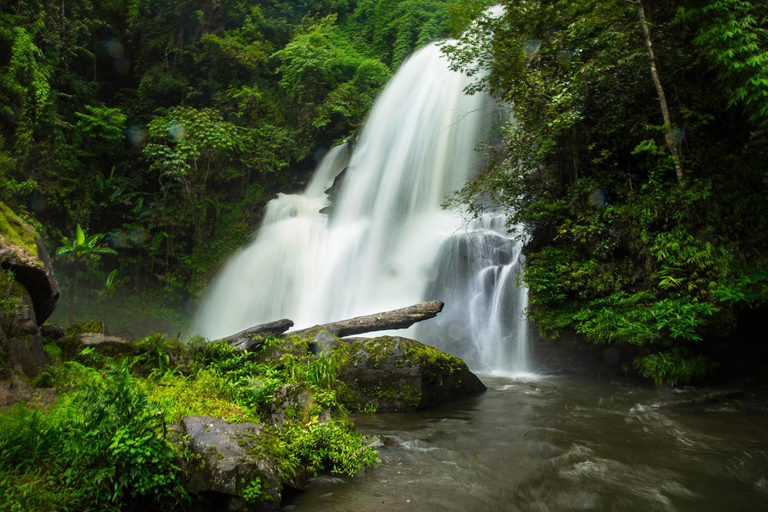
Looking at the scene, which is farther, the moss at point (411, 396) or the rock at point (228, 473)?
the moss at point (411, 396)

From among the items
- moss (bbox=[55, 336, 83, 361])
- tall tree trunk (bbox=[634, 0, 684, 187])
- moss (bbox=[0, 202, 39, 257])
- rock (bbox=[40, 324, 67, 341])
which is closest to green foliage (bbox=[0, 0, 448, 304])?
moss (bbox=[0, 202, 39, 257])

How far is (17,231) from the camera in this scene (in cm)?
636

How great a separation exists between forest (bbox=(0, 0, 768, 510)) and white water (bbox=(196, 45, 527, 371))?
1.30 metres

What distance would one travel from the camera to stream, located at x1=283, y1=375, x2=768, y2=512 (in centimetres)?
369

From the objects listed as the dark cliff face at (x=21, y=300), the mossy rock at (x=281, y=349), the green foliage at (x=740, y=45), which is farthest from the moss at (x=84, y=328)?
the green foliage at (x=740, y=45)

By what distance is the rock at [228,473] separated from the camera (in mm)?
3188

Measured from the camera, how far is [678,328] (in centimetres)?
673

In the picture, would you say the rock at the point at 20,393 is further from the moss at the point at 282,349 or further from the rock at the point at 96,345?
the moss at the point at 282,349

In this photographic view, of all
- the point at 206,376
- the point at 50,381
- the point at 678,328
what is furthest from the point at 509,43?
the point at 50,381

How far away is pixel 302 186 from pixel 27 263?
15301 mm

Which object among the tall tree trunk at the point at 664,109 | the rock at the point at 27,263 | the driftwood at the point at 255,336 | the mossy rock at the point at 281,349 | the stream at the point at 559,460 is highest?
the tall tree trunk at the point at 664,109

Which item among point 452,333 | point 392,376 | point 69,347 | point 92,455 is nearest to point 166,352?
point 69,347

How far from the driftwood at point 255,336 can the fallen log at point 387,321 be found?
360 millimetres

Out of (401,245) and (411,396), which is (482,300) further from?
(411,396)
